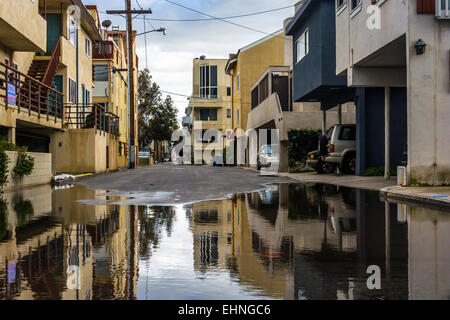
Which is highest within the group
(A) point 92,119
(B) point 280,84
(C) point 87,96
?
(B) point 280,84

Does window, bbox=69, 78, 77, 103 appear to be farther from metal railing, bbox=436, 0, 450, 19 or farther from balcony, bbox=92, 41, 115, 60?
metal railing, bbox=436, 0, 450, 19

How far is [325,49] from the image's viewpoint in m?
22.8

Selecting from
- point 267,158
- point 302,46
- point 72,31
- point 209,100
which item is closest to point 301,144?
point 267,158

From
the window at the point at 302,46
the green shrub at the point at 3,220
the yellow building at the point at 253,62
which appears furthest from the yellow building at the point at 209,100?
the green shrub at the point at 3,220

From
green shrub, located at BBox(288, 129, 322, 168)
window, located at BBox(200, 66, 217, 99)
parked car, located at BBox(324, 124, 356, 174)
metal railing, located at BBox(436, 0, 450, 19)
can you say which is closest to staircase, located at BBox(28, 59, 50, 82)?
green shrub, located at BBox(288, 129, 322, 168)

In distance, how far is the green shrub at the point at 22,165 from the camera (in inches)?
635

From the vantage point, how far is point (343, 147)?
76.3ft

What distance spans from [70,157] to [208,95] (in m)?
49.5

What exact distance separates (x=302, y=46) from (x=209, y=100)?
45.4 meters

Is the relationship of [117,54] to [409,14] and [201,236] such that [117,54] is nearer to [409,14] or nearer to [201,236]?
[409,14]

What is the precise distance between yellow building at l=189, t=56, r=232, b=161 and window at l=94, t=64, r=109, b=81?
22992 mm

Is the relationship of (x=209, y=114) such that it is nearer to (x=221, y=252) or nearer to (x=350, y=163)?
(x=350, y=163)

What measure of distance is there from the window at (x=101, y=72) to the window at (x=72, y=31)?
15760 mm

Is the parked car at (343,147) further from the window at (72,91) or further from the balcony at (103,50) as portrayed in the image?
the balcony at (103,50)
